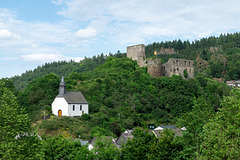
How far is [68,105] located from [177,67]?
35672mm

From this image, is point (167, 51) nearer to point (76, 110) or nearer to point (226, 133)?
point (76, 110)

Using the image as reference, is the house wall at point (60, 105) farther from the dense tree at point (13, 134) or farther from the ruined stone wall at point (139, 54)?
the dense tree at point (13, 134)

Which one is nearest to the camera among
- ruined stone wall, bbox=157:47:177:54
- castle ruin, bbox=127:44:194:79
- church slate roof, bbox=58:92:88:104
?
church slate roof, bbox=58:92:88:104

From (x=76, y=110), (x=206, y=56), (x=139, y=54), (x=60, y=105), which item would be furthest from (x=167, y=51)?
(x=60, y=105)

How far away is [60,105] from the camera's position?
203ft

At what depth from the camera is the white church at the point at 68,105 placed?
61.3 meters

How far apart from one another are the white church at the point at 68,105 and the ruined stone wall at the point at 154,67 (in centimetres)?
2802

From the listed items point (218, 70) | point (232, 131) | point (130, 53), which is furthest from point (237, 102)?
point (218, 70)

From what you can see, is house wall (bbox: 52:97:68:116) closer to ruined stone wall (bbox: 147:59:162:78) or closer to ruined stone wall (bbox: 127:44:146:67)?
ruined stone wall (bbox: 147:59:162:78)

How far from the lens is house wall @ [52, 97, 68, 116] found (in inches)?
2415

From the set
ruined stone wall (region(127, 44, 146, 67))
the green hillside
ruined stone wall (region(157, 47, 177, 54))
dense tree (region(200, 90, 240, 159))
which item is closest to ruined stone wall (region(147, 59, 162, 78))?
the green hillside

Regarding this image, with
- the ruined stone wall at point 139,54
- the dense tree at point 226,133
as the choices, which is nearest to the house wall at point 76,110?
the ruined stone wall at point 139,54

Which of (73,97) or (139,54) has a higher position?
(139,54)

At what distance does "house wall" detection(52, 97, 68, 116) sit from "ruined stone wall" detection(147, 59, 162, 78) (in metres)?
32.0
